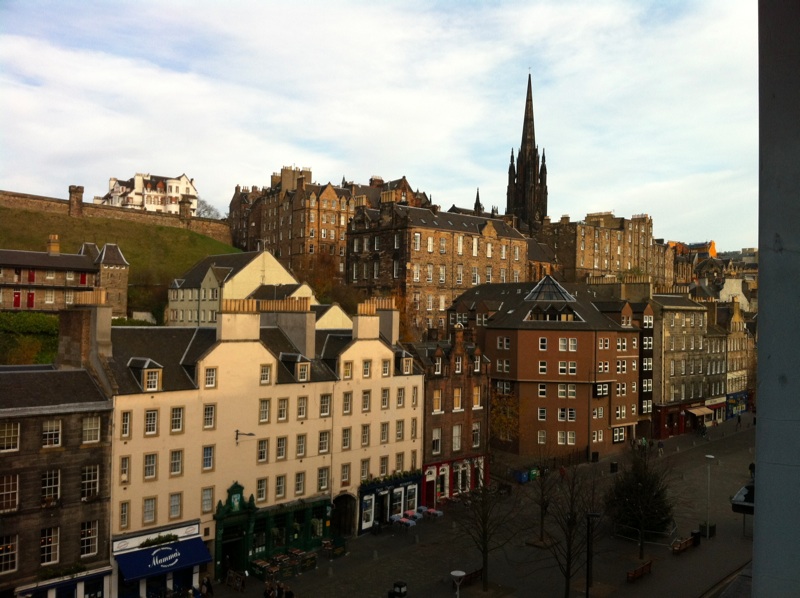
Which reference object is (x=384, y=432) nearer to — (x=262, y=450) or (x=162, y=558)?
(x=262, y=450)

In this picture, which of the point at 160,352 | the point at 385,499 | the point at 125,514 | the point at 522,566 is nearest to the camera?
the point at 125,514

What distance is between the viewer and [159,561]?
28.3 m

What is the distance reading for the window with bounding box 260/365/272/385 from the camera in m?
33.7

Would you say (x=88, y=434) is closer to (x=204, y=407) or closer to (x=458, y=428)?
(x=204, y=407)

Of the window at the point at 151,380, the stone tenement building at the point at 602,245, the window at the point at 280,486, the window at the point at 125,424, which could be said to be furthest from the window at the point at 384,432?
the stone tenement building at the point at 602,245

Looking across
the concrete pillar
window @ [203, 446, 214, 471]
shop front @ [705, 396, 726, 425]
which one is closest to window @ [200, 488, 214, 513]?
window @ [203, 446, 214, 471]

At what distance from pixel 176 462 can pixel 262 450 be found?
4.54 meters

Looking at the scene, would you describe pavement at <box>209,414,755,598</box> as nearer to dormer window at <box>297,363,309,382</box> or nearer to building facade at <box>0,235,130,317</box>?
dormer window at <box>297,363,309,382</box>

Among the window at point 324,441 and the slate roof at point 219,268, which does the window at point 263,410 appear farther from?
the slate roof at point 219,268

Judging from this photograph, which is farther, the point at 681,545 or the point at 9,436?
the point at 681,545

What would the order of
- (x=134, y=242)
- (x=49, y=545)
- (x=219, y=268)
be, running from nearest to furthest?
(x=49, y=545)
(x=219, y=268)
(x=134, y=242)

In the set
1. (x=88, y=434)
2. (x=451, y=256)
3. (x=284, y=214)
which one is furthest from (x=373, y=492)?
(x=284, y=214)

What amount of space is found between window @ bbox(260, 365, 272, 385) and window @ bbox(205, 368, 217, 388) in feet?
8.58

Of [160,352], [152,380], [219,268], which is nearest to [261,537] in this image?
[152,380]
